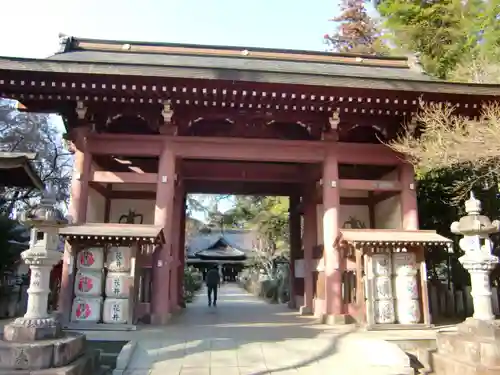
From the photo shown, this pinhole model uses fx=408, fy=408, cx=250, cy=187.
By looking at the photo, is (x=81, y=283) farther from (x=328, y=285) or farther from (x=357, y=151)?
(x=357, y=151)

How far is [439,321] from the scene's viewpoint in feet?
31.9

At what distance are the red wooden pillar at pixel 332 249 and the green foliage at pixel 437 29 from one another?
6895 millimetres

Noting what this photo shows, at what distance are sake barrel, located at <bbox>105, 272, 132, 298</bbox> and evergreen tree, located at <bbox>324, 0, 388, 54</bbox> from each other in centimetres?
2046

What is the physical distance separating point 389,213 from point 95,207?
773 centimetres

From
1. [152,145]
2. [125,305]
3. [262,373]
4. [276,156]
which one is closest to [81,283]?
[125,305]

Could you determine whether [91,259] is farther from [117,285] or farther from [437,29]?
[437,29]

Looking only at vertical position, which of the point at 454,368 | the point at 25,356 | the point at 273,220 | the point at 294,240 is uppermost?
the point at 273,220

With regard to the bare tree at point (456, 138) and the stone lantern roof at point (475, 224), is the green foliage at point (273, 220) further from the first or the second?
the stone lantern roof at point (475, 224)

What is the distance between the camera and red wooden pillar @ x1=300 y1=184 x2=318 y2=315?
11766 mm

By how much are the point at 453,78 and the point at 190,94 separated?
890 cm

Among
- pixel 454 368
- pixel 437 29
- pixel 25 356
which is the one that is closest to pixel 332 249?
pixel 454 368

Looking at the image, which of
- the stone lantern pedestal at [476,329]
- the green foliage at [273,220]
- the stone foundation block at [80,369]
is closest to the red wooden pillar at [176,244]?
the stone foundation block at [80,369]

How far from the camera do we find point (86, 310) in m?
8.07

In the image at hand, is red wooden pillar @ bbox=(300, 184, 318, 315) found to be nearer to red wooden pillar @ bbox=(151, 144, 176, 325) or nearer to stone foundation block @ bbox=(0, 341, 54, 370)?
red wooden pillar @ bbox=(151, 144, 176, 325)
